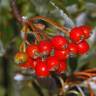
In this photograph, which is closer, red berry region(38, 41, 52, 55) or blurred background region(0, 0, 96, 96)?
red berry region(38, 41, 52, 55)

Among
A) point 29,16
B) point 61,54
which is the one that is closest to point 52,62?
point 61,54

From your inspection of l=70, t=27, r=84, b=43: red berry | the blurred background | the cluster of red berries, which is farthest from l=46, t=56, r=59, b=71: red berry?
the blurred background

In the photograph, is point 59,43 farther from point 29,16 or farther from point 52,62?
point 29,16

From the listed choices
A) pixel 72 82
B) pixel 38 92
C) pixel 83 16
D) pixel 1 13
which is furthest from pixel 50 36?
pixel 1 13

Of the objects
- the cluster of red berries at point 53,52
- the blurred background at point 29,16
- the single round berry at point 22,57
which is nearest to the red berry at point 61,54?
the cluster of red berries at point 53,52

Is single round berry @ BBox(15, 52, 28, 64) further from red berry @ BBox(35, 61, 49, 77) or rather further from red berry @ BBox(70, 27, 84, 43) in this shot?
red berry @ BBox(70, 27, 84, 43)

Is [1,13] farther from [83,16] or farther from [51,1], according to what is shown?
[51,1]

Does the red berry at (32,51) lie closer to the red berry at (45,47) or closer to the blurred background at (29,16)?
the red berry at (45,47)
